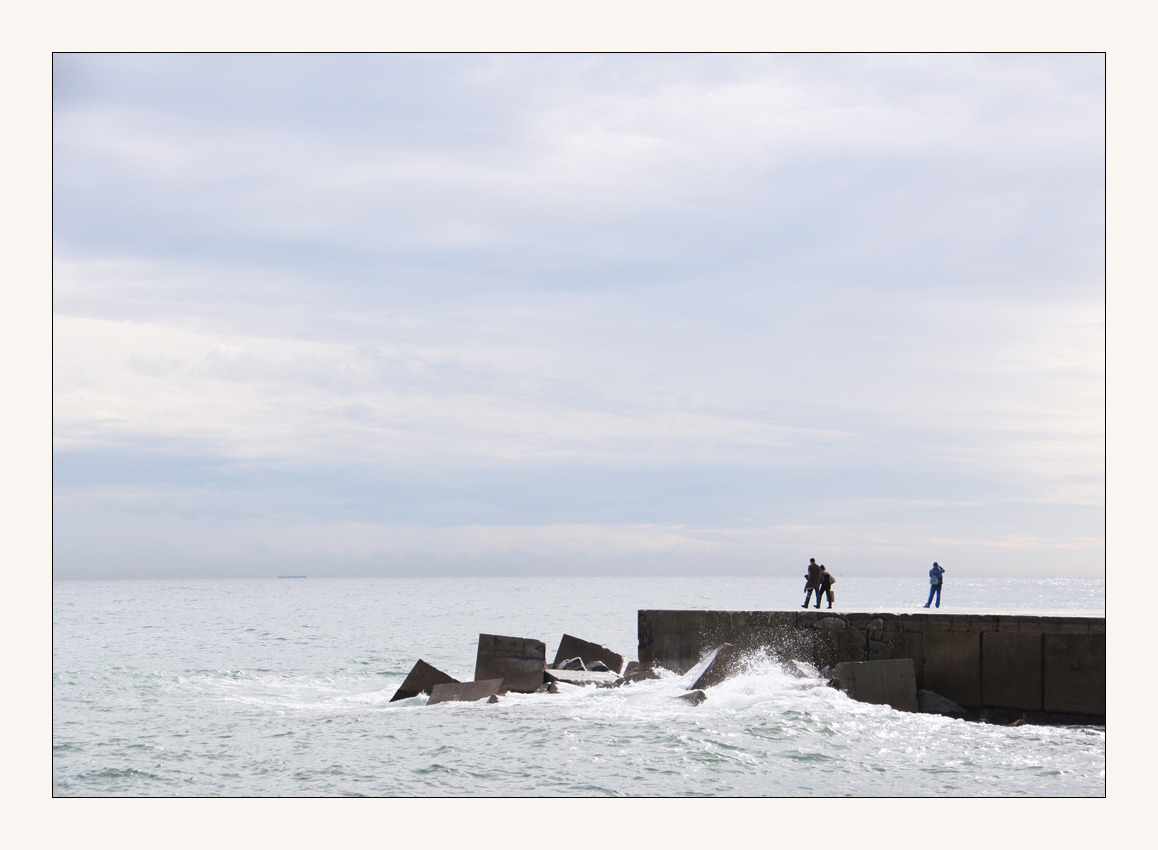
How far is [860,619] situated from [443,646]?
79.9 ft

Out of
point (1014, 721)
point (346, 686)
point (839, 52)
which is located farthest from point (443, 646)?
point (839, 52)

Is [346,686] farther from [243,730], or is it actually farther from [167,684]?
[243,730]

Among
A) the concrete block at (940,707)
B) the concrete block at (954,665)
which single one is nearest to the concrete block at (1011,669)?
the concrete block at (954,665)

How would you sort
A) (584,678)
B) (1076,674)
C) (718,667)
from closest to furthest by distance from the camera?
(1076,674), (718,667), (584,678)

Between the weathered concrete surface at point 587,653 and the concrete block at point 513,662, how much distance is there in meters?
2.60

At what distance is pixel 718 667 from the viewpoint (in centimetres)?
1659

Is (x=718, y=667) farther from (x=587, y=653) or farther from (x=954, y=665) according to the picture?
(x=587, y=653)

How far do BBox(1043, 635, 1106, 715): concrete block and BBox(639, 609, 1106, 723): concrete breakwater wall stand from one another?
1 centimetres

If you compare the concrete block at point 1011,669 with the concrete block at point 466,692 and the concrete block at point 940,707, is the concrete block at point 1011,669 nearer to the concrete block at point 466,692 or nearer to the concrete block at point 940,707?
the concrete block at point 940,707

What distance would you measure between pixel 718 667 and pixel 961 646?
3.80 m

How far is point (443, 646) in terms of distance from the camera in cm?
3822

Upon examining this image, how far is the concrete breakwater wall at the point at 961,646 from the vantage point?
45.7 feet

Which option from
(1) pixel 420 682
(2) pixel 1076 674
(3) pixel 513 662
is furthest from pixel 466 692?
(2) pixel 1076 674

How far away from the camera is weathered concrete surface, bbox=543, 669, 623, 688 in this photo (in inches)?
694
